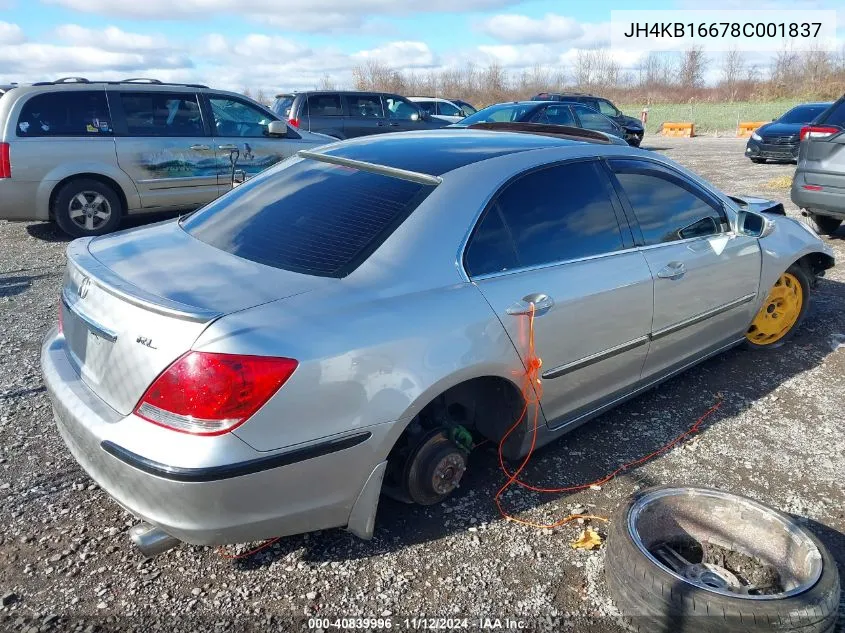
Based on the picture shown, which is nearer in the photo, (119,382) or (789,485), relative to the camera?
(119,382)

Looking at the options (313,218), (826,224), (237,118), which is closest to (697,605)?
(313,218)

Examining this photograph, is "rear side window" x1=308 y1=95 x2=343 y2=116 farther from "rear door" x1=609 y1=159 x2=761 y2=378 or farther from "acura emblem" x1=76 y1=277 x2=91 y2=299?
"acura emblem" x1=76 y1=277 x2=91 y2=299

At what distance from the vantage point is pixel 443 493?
2.85m

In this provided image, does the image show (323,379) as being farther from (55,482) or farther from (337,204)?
(55,482)

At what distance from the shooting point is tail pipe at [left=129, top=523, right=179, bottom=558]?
7.67 ft

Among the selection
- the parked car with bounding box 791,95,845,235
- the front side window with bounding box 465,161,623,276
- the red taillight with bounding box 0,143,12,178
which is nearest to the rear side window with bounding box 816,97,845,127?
the parked car with bounding box 791,95,845,235

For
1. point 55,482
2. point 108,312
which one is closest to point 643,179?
point 108,312

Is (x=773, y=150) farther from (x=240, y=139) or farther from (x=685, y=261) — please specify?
(x=685, y=261)

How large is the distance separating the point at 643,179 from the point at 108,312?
276cm

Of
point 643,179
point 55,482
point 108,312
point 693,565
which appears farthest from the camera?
point 643,179

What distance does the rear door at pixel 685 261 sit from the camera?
3.54 meters

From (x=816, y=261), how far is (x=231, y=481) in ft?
14.7

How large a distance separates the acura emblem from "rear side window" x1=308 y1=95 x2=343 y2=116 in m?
11.1

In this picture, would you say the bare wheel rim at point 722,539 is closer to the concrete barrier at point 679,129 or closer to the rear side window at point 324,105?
the rear side window at point 324,105
